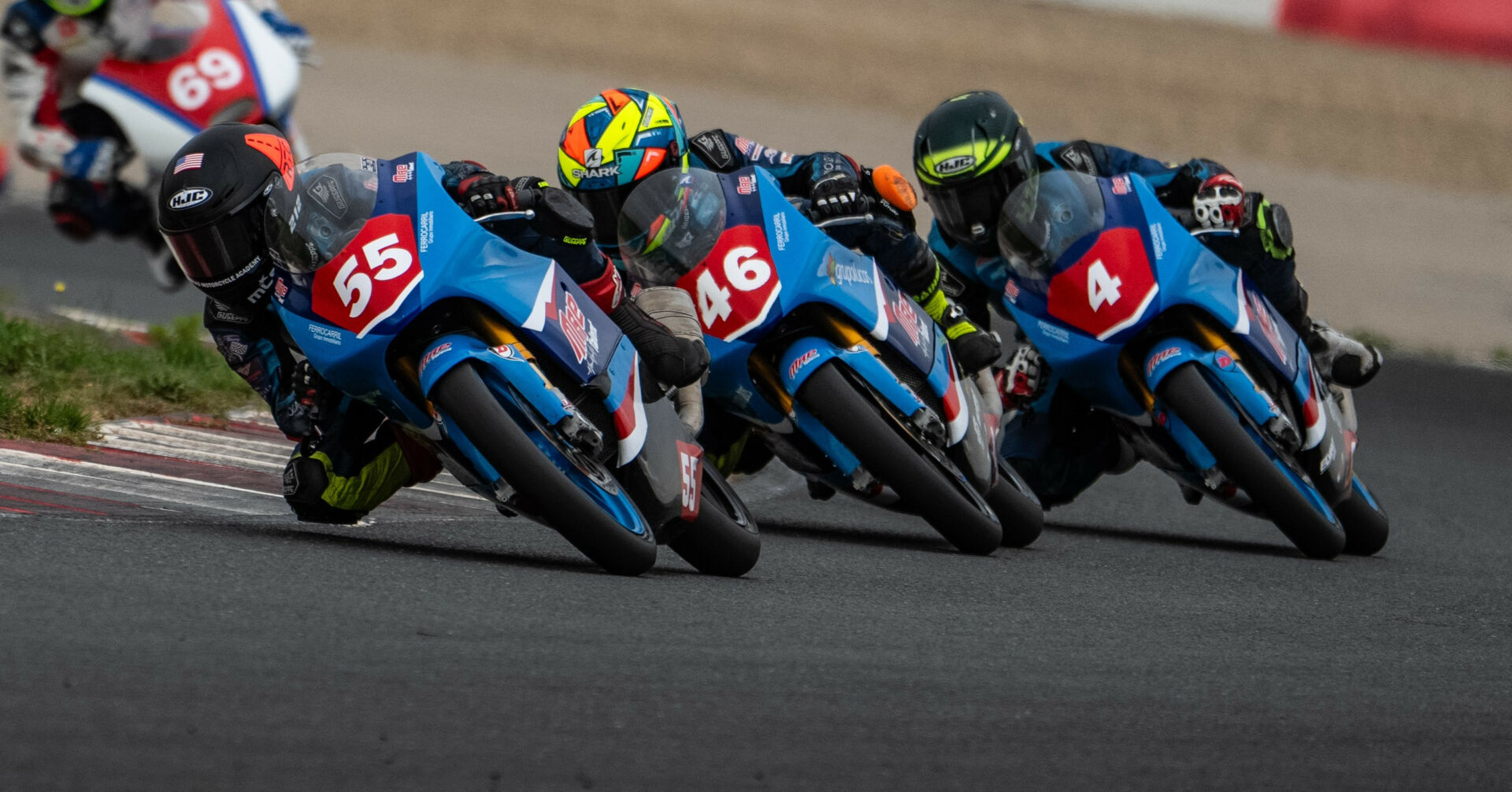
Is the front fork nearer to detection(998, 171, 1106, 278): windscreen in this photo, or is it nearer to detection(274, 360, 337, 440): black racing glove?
detection(998, 171, 1106, 278): windscreen

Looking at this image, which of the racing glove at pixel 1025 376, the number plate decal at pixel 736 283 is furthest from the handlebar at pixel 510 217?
the racing glove at pixel 1025 376

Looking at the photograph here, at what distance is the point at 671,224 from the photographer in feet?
21.3

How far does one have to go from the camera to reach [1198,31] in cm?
3017

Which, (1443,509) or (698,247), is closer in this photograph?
(698,247)

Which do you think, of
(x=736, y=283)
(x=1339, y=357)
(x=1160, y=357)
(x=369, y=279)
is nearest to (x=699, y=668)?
(x=369, y=279)

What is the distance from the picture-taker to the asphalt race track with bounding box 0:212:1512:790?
348 cm

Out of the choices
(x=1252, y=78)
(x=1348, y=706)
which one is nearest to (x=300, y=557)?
(x=1348, y=706)

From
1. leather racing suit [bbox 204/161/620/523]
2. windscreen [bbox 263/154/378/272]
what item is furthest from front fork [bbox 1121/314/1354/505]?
windscreen [bbox 263/154/378/272]

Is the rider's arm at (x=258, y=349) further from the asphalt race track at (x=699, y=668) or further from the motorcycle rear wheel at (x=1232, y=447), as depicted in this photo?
the motorcycle rear wheel at (x=1232, y=447)

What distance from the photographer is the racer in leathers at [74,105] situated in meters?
10.2

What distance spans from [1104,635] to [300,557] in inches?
Result: 78.3

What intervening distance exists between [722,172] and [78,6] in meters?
4.23

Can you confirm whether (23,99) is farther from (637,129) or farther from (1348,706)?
(1348,706)

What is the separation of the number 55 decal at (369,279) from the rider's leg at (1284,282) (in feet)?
10.6
